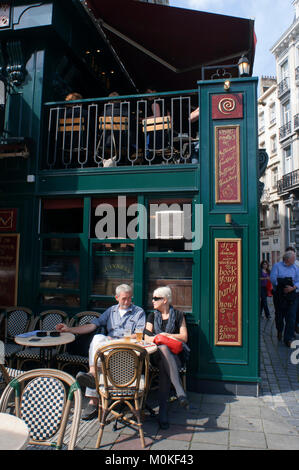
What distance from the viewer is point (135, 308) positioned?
462 cm

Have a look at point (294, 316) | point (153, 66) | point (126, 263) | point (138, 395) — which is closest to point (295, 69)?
point (153, 66)

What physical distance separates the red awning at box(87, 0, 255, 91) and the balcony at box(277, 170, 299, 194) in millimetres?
20231

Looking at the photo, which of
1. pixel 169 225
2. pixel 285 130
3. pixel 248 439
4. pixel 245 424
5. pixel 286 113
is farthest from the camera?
pixel 286 113

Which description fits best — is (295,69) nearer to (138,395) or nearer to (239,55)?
(239,55)

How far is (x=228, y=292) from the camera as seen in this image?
4.88 metres

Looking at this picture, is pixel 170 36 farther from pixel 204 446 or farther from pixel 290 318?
pixel 204 446

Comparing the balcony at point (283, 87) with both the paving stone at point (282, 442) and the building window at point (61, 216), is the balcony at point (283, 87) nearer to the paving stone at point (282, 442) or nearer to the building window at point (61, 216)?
the building window at point (61, 216)

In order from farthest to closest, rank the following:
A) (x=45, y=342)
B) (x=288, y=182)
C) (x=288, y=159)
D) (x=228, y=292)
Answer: (x=288, y=159) → (x=288, y=182) → (x=228, y=292) → (x=45, y=342)

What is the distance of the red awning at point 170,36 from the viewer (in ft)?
18.9

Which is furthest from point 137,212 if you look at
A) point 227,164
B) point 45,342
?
point 45,342

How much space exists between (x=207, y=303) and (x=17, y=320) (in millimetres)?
2905

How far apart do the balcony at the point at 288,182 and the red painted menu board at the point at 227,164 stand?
72.0 ft

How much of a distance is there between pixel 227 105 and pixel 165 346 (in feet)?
11.4

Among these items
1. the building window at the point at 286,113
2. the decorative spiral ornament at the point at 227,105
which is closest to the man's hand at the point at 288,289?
the decorative spiral ornament at the point at 227,105
